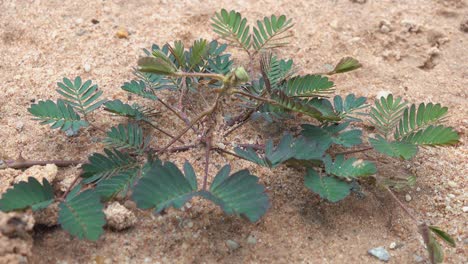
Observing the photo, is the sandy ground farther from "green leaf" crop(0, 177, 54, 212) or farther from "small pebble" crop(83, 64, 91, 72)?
"green leaf" crop(0, 177, 54, 212)

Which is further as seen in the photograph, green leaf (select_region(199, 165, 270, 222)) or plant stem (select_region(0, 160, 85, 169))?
plant stem (select_region(0, 160, 85, 169))

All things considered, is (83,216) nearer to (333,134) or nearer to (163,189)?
(163,189)

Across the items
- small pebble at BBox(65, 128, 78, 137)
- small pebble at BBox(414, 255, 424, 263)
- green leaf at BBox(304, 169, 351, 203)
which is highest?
small pebble at BBox(65, 128, 78, 137)

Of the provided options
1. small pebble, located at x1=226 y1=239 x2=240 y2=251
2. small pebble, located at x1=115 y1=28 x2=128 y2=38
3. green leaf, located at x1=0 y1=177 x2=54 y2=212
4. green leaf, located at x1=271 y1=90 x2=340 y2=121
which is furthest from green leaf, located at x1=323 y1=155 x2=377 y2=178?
small pebble, located at x1=115 y1=28 x2=128 y2=38


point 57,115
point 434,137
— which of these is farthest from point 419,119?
point 57,115

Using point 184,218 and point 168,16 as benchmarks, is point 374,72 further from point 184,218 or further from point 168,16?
point 184,218

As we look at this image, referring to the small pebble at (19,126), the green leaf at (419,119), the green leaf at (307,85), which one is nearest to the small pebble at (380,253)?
the green leaf at (419,119)
